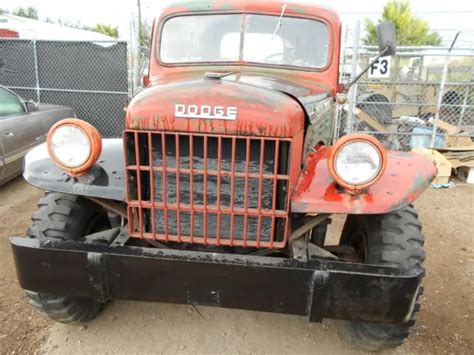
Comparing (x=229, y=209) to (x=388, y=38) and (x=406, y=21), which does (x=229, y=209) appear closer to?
(x=388, y=38)

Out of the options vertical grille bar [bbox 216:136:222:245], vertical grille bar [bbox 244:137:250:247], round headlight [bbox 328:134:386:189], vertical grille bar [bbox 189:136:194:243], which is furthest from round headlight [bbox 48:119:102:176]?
round headlight [bbox 328:134:386:189]

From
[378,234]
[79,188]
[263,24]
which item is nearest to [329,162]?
[378,234]

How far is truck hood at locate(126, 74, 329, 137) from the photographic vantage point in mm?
2154

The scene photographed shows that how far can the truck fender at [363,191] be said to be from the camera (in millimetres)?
2322

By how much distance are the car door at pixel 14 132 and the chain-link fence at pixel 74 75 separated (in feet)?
9.03

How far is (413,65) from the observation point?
883 cm

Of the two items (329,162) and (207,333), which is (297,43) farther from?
(207,333)

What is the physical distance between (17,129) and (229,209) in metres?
4.59

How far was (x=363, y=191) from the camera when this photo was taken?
2396 mm

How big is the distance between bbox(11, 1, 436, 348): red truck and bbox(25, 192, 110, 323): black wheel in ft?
0.04

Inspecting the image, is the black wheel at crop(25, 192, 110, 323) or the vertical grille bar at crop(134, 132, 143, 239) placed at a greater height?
the vertical grille bar at crop(134, 132, 143, 239)

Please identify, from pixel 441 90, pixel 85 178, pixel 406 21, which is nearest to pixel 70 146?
pixel 85 178

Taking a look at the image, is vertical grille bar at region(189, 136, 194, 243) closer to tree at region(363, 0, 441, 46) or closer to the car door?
the car door

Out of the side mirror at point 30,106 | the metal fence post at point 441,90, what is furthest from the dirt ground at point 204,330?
the metal fence post at point 441,90
